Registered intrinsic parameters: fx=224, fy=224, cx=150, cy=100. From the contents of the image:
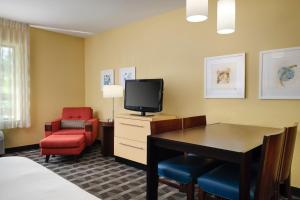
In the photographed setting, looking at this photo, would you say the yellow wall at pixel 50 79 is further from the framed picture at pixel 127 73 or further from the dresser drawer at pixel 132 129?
the dresser drawer at pixel 132 129

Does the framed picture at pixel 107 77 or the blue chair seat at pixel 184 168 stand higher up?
the framed picture at pixel 107 77

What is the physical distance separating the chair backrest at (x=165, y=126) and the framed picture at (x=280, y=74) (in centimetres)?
121

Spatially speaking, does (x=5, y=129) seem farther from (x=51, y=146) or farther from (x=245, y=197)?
(x=245, y=197)

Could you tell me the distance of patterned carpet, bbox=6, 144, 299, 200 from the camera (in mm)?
2699

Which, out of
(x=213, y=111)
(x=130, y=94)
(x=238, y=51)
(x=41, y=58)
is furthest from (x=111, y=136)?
(x=238, y=51)

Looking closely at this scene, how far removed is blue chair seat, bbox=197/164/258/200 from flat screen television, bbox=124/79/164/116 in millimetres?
1758

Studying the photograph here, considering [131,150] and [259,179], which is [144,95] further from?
[259,179]

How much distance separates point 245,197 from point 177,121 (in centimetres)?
104

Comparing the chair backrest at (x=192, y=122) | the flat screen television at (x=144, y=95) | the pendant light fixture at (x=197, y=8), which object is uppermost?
the pendant light fixture at (x=197, y=8)

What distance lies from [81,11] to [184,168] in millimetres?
3120

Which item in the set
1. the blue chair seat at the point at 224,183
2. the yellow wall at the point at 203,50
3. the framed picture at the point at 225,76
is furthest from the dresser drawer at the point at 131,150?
the blue chair seat at the point at 224,183

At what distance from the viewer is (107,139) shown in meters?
4.21

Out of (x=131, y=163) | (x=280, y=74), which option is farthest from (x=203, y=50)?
(x=131, y=163)

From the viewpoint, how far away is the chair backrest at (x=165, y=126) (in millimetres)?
2088
